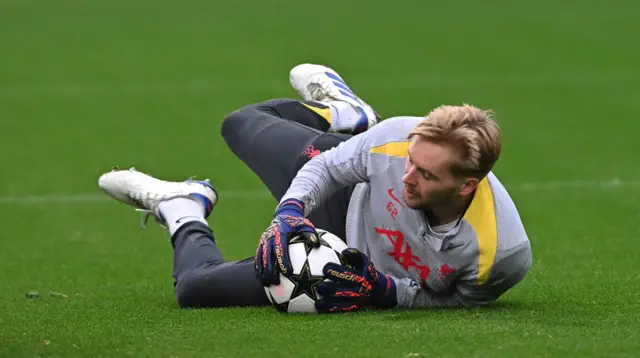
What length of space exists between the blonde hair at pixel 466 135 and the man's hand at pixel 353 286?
0.58 meters

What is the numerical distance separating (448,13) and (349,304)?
17.9 meters

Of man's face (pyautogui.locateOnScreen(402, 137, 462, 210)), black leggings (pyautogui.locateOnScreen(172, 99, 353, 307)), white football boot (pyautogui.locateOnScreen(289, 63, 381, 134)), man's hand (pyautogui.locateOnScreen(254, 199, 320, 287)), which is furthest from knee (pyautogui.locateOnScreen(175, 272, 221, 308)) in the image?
white football boot (pyautogui.locateOnScreen(289, 63, 381, 134))

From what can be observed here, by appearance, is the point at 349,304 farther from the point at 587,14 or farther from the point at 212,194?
the point at 587,14

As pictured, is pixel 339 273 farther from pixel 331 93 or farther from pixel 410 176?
pixel 331 93

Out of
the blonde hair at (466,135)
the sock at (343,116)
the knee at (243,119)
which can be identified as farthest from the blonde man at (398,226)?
the sock at (343,116)

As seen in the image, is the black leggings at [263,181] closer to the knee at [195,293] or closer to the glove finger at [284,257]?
the knee at [195,293]

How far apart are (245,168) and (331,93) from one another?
161 inches

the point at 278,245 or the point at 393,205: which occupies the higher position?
the point at 393,205

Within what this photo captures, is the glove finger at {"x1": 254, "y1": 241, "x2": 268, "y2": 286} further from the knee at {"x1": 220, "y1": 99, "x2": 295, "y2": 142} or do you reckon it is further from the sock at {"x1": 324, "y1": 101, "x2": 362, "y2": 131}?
the sock at {"x1": 324, "y1": 101, "x2": 362, "y2": 131}

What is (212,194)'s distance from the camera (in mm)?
6766

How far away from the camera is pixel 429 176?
16.9 feet

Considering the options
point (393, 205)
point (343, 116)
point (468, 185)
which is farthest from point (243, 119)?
point (468, 185)

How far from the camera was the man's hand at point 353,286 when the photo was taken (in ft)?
17.5

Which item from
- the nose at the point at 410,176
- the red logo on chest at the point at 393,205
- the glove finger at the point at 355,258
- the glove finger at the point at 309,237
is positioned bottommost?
the glove finger at the point at 355,258
